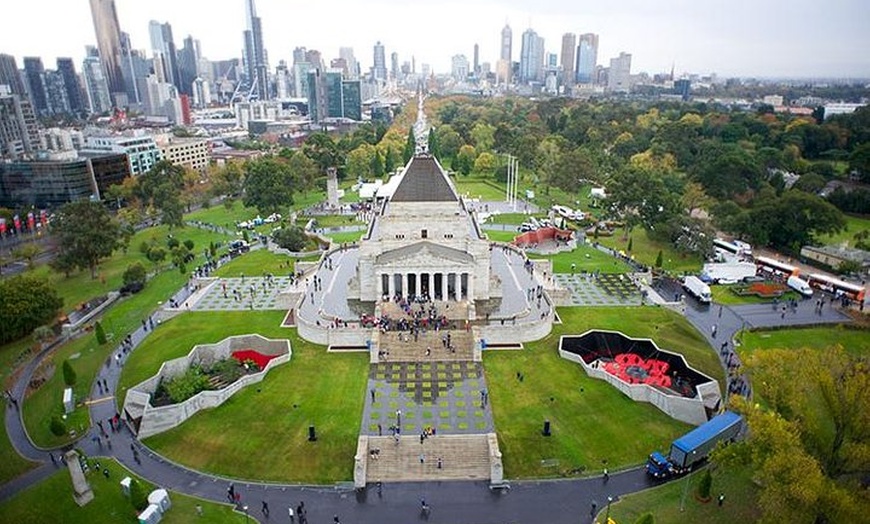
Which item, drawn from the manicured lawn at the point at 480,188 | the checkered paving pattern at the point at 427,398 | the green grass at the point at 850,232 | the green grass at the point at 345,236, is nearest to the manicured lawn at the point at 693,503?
the checkered paving pattern at the point at 427,398

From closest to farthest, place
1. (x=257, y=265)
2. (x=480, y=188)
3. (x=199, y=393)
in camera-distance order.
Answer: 1. (x=199, y=393)
2. (x=257, y=265)
3. (x=480, y=188)

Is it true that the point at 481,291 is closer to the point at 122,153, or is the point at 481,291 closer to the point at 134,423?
the point at 134,423

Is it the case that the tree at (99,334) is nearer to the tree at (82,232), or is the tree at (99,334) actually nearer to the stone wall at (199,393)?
the stone wall at (199,393)

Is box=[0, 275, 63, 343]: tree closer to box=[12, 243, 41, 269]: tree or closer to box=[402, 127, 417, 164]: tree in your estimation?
box=[12, 243, 41, 269]: tree

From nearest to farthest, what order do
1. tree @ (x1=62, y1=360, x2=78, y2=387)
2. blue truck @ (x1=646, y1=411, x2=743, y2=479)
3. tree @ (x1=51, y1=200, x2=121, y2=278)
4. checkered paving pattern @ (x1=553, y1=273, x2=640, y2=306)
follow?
blue truck @ (x1=646, y1=411, x2=743, y2=479) → tree @ (x1=62, y1=360, x2=78, y2=387) → checkered paving pattern @ (x1=553, y1=273, x2=640, y2=306) → tree @ (x1=51, y1=200, x2=121, y2=278)

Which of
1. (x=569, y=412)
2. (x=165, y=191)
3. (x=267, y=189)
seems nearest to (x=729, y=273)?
(x=569, y=412)

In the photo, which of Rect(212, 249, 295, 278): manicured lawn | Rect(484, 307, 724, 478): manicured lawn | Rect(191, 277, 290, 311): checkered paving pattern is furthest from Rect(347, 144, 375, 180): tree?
Rect(484, 307, 724, 478): manicured lawn

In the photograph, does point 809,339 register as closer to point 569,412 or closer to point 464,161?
point 569,412
